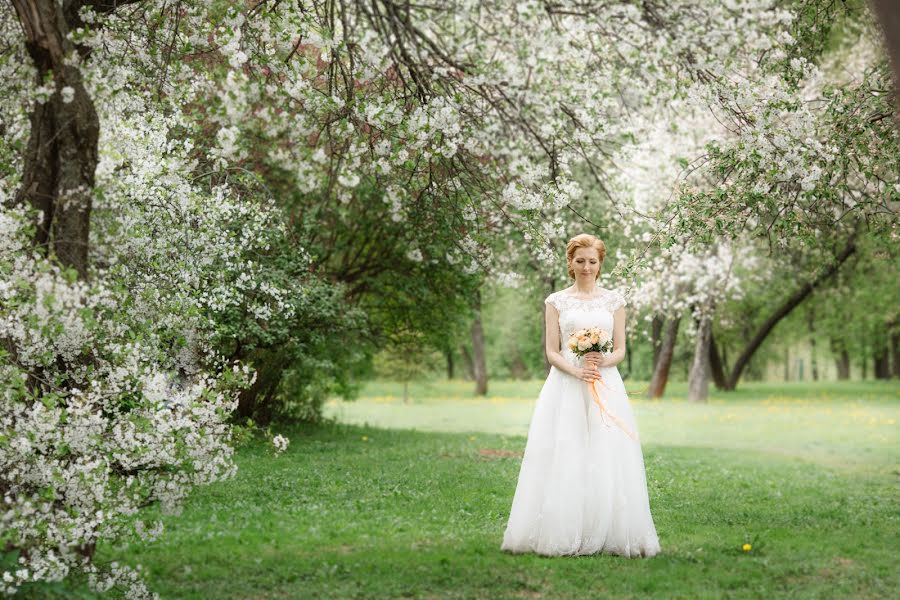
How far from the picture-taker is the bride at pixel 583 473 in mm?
7594

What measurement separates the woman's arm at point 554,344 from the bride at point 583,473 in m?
0.01

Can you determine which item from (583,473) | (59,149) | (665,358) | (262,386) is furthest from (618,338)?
(665,358)

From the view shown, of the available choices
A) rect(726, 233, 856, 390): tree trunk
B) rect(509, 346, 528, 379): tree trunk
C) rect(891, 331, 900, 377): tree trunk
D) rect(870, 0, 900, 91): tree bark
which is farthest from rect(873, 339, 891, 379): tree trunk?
rect(870, 0, 900, 91): tree bark

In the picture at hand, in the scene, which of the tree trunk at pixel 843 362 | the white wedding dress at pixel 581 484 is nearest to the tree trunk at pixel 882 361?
the tree trunk at pixel 843 362

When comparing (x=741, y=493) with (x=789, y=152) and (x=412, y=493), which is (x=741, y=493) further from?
(x=789, y=152)

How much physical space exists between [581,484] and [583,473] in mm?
93

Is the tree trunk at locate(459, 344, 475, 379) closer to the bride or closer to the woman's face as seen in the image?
the woman's face

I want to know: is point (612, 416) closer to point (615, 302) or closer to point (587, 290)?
point (615, 302)

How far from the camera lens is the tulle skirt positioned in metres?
7.59

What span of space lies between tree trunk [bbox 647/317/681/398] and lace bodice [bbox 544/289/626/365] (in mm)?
22002

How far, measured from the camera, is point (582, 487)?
764cm

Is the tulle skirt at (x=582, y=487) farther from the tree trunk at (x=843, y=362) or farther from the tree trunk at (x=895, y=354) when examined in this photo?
the tree trunk at (x=843, y=362)

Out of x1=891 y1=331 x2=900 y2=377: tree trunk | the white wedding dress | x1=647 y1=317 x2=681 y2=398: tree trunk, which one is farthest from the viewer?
x1=891 y1=331 x2=900 y2=377: tree trunk

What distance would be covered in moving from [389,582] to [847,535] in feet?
15.3
